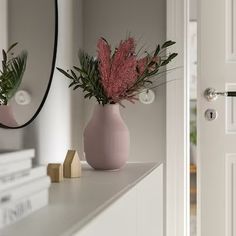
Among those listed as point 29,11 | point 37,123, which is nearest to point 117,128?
point 37,123

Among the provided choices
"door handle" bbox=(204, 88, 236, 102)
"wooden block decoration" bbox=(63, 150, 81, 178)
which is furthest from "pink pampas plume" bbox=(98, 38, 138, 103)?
"door handle" bbox=(204, 88, 236, 102)

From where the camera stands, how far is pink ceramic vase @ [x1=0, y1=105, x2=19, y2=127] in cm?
147

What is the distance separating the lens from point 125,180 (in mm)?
1526

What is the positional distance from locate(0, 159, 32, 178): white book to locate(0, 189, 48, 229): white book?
0.05 m

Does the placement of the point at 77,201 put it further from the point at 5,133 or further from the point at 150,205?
the point at 150,205

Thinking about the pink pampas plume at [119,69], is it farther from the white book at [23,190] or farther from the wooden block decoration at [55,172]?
the white book at [23,190]

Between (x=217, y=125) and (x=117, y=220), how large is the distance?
151cm

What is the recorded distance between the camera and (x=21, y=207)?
90 cm

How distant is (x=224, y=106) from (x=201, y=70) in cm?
21

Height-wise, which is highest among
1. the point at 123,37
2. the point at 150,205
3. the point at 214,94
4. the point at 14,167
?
the point at 123,37

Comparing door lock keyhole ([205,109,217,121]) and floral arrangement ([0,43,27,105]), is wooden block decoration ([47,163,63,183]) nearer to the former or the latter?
floral arrangement ([0,43,27,105])

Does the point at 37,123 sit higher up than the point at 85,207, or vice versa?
the point at 37,123

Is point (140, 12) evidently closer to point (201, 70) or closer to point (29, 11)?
point (201, 70)

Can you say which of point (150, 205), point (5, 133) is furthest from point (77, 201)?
point (150, 205)
